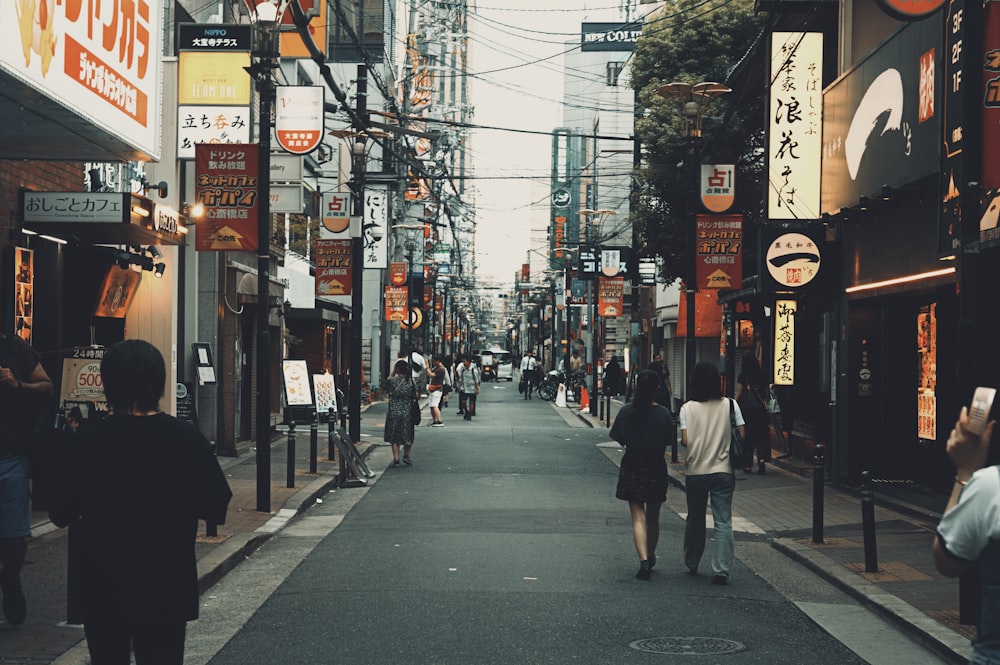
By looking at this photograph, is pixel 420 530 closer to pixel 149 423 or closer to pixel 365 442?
pixel 149 423

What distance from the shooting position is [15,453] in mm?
7801

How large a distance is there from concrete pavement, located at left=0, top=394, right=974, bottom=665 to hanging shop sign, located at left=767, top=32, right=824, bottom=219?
15.1 ft

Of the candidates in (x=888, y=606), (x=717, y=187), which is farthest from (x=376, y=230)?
(x=888, y=606)

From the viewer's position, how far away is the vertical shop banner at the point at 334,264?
26078mm

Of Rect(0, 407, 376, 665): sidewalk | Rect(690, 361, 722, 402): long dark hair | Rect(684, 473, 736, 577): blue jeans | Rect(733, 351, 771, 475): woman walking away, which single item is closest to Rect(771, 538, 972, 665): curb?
Rect(684, 473, 736, 577): blue jeans

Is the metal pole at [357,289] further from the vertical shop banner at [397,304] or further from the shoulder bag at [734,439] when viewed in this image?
the vertical shop banner at [397,304]

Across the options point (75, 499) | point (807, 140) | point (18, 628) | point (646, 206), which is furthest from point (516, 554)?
point (646, 206)

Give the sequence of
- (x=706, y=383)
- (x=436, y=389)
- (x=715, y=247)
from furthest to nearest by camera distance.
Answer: (x=436, y=389) → (x=715, y=247) → (x=706, y=383)

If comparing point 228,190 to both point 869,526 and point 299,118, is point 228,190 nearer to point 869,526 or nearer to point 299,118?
point 299,118

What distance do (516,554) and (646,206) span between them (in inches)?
786

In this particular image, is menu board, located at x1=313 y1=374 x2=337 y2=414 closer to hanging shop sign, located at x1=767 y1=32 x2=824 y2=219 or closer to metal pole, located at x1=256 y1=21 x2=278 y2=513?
metal pole, located at x1=256 y1=21 x2=278 y2=513

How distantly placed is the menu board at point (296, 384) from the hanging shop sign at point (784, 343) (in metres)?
9.34

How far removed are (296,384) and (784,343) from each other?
9.71 meters

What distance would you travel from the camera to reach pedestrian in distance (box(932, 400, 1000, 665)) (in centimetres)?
401
